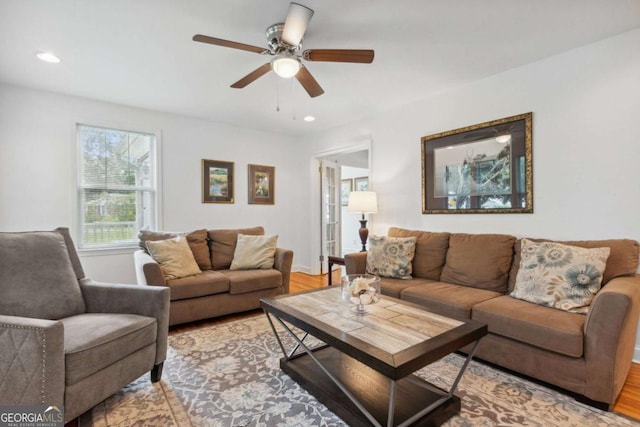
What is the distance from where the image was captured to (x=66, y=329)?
1679mm

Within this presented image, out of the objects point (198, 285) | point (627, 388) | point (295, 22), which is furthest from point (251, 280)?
point (627, 388)

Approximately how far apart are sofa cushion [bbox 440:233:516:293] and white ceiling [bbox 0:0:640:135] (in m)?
1.61

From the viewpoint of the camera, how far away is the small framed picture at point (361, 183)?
7201mm

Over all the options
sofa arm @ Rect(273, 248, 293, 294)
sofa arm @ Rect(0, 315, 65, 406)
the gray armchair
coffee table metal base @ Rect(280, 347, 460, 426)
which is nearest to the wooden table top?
coffee table metal base @ Rect(280, 347, 460, 426)

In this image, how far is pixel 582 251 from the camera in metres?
2.18

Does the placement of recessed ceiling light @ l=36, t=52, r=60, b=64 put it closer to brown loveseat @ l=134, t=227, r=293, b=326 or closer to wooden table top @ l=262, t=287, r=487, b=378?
brown loveseat @ l=134, t=227, r=293, b=326

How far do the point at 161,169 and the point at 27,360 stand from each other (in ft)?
10.5

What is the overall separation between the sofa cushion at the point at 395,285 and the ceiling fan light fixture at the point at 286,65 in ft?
6.38

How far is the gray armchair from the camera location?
4.34ft

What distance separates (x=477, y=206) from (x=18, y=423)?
3585 mm

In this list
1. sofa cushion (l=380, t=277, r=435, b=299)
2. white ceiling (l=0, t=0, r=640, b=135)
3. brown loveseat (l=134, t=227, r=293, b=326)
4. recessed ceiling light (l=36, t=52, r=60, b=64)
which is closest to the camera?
white ceiling (l=0, t=0, r=640, b=135)

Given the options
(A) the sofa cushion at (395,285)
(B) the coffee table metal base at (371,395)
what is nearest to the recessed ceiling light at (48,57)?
(B) the coffee table metal base at (371,395)

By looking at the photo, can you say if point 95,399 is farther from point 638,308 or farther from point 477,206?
point 477,206

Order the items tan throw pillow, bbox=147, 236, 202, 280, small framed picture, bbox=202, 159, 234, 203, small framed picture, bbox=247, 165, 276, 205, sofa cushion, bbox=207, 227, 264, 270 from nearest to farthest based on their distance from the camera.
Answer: tan throw pillow, bbox=147, 236, 202, 280 < sofa cushion, bbox=207, 227, 264, 270 < small framed picture, bbox=202, 159, 234, 203 < small framed picture, bbox=247, 165, 276, 205
